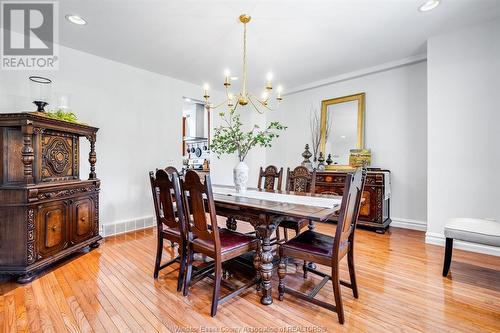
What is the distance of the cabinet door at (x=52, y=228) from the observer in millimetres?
2348

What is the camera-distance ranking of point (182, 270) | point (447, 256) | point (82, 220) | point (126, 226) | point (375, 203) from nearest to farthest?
point (182, 270), point (447, 256), point (82, 220), point (375, 203), point (126, 226)

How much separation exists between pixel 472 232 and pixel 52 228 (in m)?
3.92

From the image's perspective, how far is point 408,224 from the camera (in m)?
3.88

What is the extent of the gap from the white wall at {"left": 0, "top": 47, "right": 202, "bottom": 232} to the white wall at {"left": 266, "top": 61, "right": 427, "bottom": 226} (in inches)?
129

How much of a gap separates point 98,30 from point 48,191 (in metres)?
1.92

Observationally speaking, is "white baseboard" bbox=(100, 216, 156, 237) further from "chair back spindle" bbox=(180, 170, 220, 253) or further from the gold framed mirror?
the gold framed mirror

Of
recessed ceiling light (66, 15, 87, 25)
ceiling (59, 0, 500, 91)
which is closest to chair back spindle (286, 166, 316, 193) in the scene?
ceiling (59, 0, 500, 91)

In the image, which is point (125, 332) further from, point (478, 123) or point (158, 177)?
point (478, 123)

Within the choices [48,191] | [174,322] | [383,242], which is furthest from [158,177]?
[383,242]

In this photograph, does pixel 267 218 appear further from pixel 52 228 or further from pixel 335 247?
pixel 52 228

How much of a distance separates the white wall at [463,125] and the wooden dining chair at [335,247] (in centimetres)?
199

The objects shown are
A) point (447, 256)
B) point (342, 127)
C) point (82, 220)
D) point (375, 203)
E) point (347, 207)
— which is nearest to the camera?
point (347, 207)

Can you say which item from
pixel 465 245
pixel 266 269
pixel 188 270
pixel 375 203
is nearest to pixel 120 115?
pixel 188 270

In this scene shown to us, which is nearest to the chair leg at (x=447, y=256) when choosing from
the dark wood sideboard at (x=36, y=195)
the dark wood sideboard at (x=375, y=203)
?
the dark wood sideboard at (x=375, y=203)
